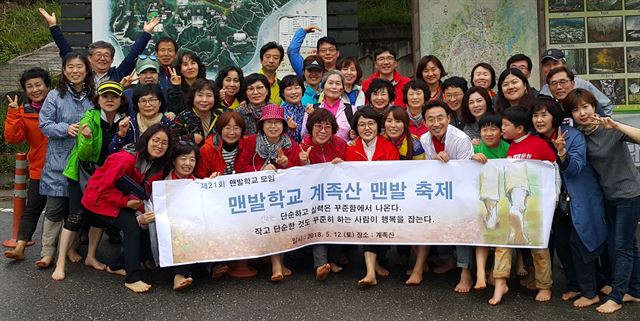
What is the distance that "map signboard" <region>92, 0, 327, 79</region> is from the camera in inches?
316

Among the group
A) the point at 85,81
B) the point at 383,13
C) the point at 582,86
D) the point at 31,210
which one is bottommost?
the point at 31,210

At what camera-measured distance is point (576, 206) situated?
4426mm

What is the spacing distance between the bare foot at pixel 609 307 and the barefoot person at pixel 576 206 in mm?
117

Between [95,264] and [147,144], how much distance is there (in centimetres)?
139

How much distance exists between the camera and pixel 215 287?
16.0 feet

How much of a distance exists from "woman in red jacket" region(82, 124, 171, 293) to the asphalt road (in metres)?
0.32

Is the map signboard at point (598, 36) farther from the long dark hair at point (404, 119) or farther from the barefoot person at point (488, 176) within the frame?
the long dark hair at point (404, 119)

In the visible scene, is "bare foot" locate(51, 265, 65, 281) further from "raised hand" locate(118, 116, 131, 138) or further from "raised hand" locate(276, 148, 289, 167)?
"raised hand" locate(276, 148, 289, 167)

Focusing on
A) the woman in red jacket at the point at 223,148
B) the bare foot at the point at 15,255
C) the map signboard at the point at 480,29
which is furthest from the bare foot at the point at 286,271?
the map signboard at the point at 480,29

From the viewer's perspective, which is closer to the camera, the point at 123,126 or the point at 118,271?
the point at 123,126

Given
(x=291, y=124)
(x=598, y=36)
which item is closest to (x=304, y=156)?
(x=291, y=124)

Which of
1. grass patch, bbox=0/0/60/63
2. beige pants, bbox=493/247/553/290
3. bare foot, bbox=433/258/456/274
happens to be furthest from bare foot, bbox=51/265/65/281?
grass patch, bbox=0/0/60/63

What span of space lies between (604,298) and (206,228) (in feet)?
10.3

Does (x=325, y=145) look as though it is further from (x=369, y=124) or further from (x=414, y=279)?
(x=414, y=279)
